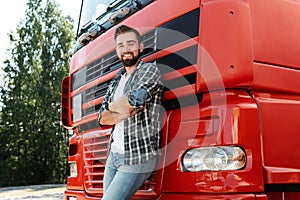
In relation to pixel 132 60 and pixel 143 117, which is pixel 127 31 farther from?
pixel 143 117

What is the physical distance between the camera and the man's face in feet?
9.31

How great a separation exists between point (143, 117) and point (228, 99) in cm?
57

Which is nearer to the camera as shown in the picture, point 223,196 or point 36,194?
point 223,196

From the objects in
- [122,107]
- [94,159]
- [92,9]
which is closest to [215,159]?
[122,107]

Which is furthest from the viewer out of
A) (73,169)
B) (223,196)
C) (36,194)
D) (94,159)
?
(36,194)

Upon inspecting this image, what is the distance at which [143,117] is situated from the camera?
107 inches

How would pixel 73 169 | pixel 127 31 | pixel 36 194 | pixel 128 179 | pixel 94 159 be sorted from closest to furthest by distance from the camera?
1. pixel 128 179
2. pixel 127 31
3. pixel 94 159
4. pixel 73 169
5. pixel 36 194

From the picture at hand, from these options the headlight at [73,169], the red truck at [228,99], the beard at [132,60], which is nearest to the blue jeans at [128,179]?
the red truck at [228,99]

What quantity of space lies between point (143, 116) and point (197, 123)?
377 mm

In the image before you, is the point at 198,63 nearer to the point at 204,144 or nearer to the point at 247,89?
the point at 247,89

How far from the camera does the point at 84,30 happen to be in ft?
14.0

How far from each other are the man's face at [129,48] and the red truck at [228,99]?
0.17 m

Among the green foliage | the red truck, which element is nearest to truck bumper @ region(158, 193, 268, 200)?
the red truck

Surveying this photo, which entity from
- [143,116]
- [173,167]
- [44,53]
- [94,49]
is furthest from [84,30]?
[44,53]
